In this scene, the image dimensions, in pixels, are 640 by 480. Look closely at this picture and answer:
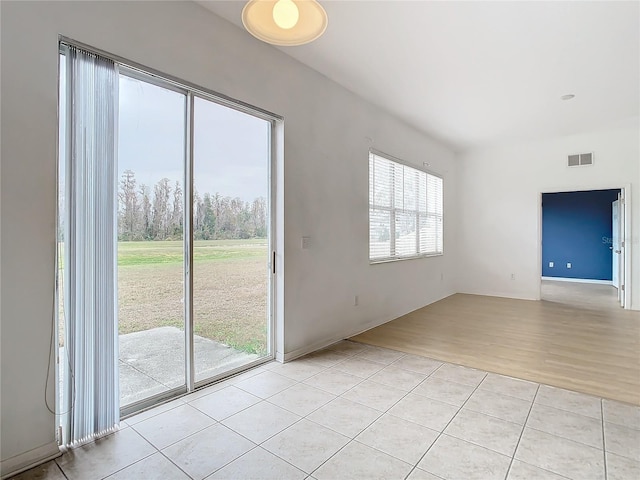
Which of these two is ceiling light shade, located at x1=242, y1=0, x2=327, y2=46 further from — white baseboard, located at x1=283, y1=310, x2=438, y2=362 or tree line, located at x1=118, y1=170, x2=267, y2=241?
white baseboard, located at x1=283, y1=310, x2=438, y2=362

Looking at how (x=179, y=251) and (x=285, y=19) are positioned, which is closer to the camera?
(x=285, y=19)

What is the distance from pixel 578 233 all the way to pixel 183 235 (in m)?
9.90

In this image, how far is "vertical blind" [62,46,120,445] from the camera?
2.00 meters

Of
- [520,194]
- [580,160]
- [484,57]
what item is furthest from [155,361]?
[580,160]

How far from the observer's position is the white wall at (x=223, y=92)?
1800 mm

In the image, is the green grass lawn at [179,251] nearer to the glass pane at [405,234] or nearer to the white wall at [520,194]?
the glass pane at [405,234]

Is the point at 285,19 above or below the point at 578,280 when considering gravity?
above

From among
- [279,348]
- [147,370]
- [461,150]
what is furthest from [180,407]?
[461,150]

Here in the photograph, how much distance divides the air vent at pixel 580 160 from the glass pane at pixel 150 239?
21.4ft

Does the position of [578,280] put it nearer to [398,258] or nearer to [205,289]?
[398,258]

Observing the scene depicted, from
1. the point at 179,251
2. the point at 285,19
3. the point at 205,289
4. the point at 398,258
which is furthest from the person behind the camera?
the point at 398,258

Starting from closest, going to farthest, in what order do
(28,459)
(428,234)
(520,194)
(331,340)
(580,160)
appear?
1. (28,459)
2. (331,340)
3. (580,160)
4. (428,234)
5. (520,194)

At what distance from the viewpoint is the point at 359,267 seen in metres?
4.37

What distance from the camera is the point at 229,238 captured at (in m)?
2.97
